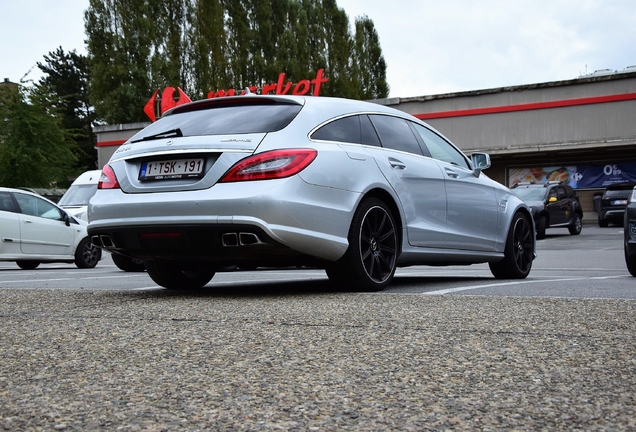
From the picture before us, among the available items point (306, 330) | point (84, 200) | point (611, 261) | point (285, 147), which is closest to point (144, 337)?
point (306, 330)

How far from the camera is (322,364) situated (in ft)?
10.7

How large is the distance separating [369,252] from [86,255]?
33.4 ft

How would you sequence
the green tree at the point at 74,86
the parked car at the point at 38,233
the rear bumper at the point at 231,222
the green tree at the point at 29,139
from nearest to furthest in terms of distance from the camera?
the rear bumper at the point at 231,222, the parked car at the point at 38,233, the green tree at the point at 29,139, the green tree at the point at 74,86

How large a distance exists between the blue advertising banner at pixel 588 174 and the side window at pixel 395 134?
1160 inches

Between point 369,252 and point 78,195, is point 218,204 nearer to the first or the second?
point 369,252

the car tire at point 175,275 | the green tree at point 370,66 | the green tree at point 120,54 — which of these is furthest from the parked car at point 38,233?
the green tree at point 370,66

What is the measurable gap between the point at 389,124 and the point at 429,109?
30384 millimetres

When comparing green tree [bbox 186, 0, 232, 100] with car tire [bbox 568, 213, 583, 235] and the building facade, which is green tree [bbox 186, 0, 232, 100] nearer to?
the building facade

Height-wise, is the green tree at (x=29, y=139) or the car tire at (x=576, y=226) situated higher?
the green tree at (x=29, y=139)

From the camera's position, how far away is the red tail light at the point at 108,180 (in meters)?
6.16

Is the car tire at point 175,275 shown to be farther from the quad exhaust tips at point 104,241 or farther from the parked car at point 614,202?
the parked car at point 614,202

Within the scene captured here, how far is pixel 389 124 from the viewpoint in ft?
23.5

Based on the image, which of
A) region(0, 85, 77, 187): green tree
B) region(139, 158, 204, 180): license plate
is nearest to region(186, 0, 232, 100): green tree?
region(0, 85, 77, 187): green tree

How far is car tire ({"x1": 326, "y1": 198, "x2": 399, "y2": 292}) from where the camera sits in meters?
6.16
